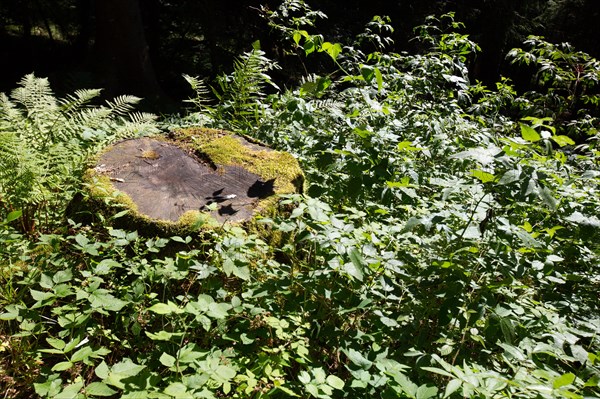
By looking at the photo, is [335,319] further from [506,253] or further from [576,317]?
[576,317]

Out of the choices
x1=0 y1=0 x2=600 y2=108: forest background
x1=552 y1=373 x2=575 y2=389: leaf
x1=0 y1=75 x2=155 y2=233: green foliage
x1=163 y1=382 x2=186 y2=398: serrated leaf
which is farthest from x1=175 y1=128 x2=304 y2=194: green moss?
x1=0 y1=0 x2=600 y2=108: forest background

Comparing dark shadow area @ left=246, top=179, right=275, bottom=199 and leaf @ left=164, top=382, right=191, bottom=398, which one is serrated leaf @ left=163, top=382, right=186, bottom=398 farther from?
dark shadow area @ left=246, top=179, right=275, bottom=199

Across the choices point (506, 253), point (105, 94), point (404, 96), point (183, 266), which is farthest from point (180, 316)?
point (105, 94)

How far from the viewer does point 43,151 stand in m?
3.62

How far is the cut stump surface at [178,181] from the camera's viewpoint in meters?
2.84

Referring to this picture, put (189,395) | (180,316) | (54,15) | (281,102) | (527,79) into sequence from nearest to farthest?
(189,395) < (180,316) < (281,102) < (54,15) < (527,79)

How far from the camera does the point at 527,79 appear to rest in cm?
1220

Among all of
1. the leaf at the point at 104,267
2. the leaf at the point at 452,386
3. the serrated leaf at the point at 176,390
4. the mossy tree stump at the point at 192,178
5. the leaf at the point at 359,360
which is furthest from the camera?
the mossy tree stump at the point at 192,178

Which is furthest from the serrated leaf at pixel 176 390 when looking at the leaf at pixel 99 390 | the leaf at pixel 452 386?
the leaf at pixel 452 386

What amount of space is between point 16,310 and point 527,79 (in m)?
13.6

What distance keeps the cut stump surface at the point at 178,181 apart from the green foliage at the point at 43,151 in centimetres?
35

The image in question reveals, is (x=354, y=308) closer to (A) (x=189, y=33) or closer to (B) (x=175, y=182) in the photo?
(B) (x=175, y=182)

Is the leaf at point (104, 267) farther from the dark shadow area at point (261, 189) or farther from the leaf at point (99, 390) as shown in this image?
the dark shadow area at point (261, 189)

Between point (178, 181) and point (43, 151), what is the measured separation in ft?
4.59
